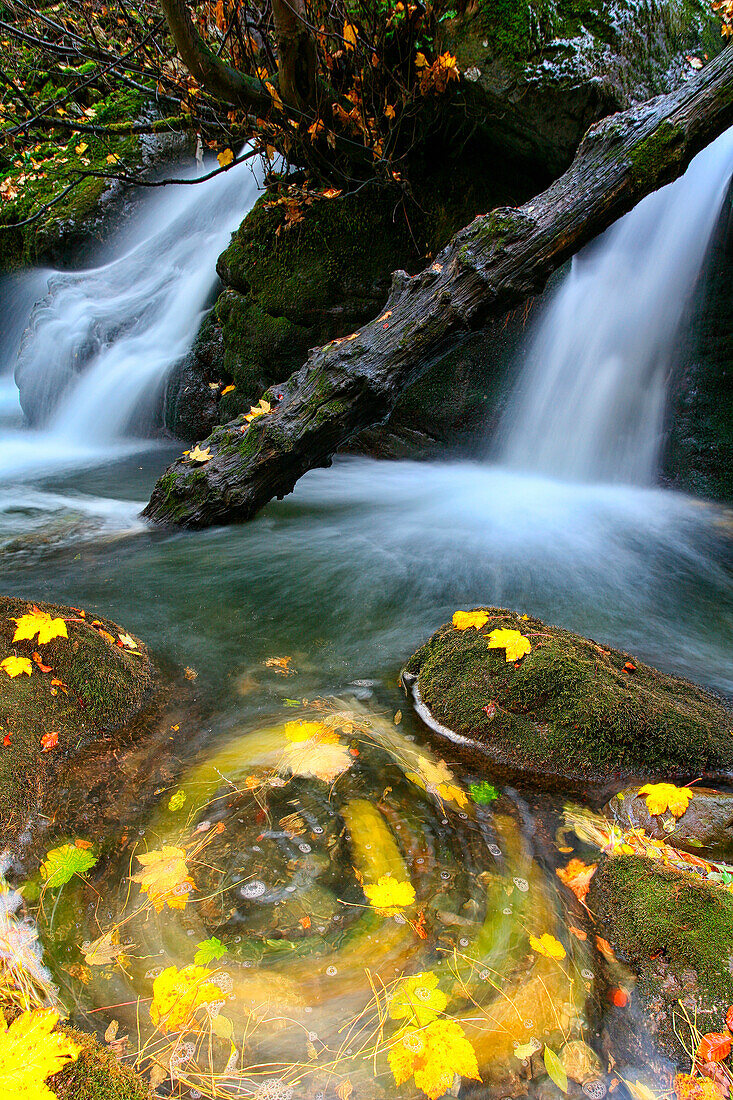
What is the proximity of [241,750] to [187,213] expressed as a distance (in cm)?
1122

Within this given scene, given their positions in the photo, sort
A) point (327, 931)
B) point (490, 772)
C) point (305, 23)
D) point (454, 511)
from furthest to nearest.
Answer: point (454, 511) → point (305, 23) → point (490, 772) → point (327, 931)

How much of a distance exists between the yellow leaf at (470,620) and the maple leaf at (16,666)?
1.77 metres

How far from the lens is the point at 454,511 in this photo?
5672mm

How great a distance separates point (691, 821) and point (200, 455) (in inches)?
159

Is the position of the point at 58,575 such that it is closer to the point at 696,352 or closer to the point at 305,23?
the point at 305,23

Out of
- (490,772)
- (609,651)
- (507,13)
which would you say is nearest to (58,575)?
(490,772)

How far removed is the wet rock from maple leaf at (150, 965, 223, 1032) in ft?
4.37

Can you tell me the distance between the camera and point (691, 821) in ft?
6.29

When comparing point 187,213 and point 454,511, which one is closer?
point 454,511

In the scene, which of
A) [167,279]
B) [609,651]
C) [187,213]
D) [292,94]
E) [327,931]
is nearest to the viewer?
[327,931]

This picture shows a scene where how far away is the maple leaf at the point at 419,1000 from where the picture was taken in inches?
51.6

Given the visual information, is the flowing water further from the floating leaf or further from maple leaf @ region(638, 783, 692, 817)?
maple leaf @ region(638, 783, 692, 817)

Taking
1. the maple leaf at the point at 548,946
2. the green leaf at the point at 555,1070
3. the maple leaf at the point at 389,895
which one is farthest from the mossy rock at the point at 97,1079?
the maple leaf at the point at 548,946

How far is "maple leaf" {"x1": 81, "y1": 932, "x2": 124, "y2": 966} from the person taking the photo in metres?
1.38
